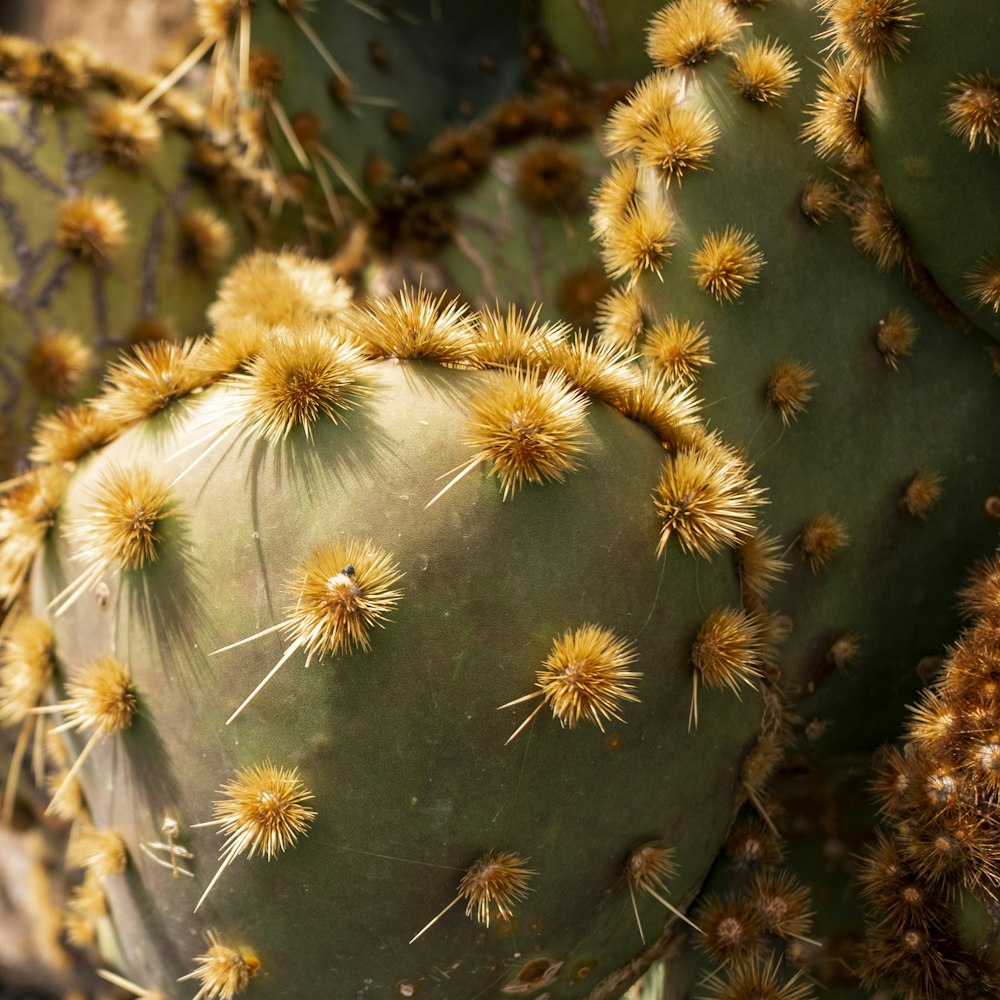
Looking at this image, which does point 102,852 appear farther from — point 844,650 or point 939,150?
point 939,150

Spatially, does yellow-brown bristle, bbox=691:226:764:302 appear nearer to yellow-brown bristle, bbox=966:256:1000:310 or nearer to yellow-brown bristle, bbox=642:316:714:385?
yellow-brown bristle, bbox=642:316:714:385

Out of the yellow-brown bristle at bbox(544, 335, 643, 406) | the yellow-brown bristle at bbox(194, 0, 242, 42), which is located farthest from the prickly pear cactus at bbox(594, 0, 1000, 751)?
the yellow-brown bristle at bbox(194, 0, 242, 42)

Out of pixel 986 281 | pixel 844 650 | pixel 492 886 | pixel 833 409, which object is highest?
pixel 986 281

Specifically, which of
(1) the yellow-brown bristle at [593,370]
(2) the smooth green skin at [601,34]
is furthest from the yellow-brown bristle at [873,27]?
(2) the smooth green skin at [601,34]

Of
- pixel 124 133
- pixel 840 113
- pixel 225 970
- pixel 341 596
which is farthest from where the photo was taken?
pixel 124 133

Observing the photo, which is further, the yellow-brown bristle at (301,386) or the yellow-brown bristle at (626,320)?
the yellow-brown bristle at (626,320)

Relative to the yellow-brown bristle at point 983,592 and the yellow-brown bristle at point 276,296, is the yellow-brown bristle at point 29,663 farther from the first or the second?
the yellow-brown bristle at point 983,592

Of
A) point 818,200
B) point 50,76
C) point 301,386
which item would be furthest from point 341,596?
point 50,76
